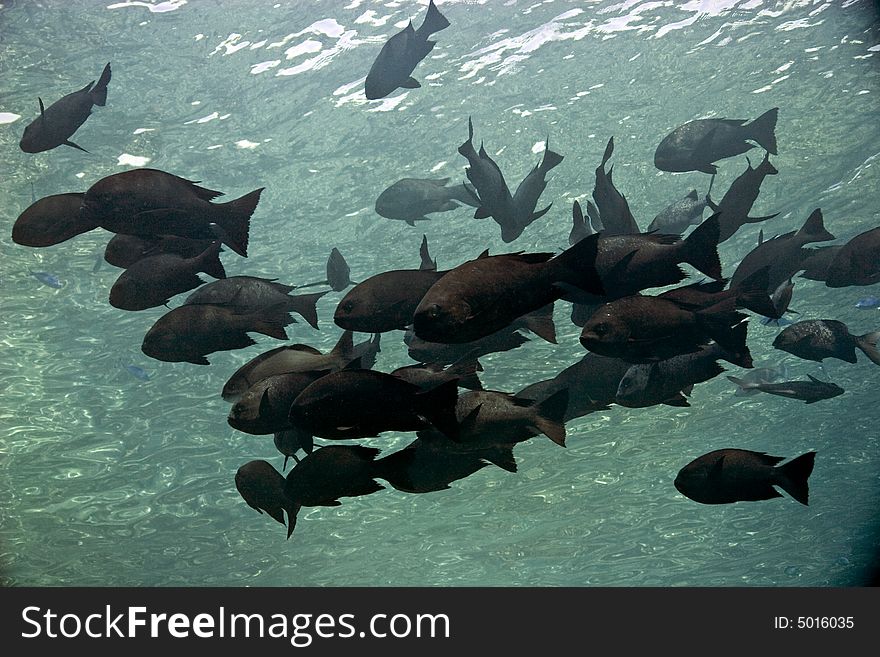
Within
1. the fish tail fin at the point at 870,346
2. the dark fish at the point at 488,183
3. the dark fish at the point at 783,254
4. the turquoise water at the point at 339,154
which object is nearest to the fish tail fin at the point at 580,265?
the dark fish at the point at 488,183

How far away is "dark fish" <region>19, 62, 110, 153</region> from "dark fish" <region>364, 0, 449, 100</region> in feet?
7.04

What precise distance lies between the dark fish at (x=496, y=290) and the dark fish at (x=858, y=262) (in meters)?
3.44

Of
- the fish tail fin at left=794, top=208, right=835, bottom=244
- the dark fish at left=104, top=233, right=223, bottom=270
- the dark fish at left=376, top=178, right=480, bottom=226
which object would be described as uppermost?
the dark fish at left=104, top=233, right=223, bottom=270

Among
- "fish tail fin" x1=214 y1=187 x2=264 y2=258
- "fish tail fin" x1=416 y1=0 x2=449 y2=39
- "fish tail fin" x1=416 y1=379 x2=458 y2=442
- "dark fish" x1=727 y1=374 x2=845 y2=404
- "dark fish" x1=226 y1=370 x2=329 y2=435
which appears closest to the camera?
"fish tail fin" x1=416 y1=379 x2=458 y2=442

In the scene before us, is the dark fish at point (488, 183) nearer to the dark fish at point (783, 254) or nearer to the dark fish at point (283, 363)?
the dark fish at point (283, 363)

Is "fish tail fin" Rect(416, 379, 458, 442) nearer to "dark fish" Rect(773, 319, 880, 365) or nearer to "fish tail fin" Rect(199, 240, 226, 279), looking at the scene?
"fish tail fin" Rect(199, 240, 226, 279)

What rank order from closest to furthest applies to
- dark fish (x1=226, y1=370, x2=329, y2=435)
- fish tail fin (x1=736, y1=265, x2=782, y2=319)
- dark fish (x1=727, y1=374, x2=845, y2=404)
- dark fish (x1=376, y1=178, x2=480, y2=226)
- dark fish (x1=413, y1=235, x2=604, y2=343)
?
dark fish (x1=413, y1=235, x2=604, y2=343) → dark fish (x1=226, y1=370, x2=329, y2=435) → fish tail fin (x1=736, y1=265, x2=782, y2=319) → dark fish (x1=727, y1=374, x2=845, y2=404) → dark fish (x1=376, y1=178, x2=480, y2=226)

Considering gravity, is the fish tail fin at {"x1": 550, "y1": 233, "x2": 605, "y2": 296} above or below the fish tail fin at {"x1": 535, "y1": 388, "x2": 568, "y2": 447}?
above

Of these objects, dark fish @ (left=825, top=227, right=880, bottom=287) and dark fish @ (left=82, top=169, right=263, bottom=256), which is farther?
dark fish @ (left=825, top=227, right=880, bottom=287)

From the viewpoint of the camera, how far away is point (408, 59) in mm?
5375

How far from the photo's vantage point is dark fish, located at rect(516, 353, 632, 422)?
4062 millimetres

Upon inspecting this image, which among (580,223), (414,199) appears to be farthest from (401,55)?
(580,223)

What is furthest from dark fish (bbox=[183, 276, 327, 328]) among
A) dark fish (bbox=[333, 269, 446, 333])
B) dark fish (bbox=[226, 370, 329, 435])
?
dark fish (bbox=[226, 370, 329, 435])

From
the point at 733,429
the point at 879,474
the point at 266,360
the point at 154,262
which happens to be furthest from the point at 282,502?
the point at 879,474
